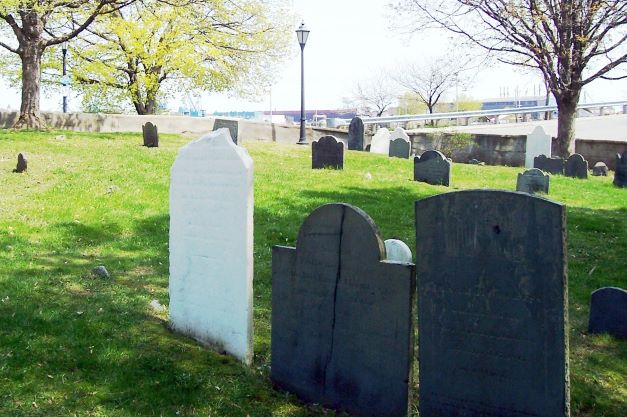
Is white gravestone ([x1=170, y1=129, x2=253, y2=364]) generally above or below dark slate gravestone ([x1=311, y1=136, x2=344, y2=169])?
below

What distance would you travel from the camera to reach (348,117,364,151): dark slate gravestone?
2694 centimetres

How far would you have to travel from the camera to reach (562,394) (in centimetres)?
382

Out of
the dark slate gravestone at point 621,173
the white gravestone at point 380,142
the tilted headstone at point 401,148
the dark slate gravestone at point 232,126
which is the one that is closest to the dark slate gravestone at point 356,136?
the white gravestone at point 380,142

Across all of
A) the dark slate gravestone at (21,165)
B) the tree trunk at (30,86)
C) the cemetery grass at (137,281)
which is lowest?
the cemetery grass at (137,281)

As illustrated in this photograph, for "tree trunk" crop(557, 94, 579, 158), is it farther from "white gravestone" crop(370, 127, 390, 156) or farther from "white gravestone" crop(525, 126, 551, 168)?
"white gravestone" crop(370, 127, 390, 156)

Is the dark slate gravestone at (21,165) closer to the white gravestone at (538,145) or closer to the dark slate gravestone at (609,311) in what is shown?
the dark slate gravestone at (609,311)

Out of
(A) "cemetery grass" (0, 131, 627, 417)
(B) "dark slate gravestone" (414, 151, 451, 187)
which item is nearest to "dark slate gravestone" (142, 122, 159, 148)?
(A) "cemetery grass" (0, 131, 627, 417)

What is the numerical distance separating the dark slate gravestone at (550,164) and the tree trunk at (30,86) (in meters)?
14.4

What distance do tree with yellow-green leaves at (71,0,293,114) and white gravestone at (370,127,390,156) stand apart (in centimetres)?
868

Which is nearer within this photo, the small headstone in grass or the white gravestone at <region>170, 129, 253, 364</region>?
the white gravestone at <region>170, 129, 253, 364</region>

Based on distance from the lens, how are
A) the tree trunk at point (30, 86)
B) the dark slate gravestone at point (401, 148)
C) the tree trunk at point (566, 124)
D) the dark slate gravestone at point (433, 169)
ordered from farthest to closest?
the tree trunk at point (566, 124) < the dark slate gravestone at point (401, 148) < the tree trunk at point (30, 86) < the dark slate gravestone at point (433, 169)

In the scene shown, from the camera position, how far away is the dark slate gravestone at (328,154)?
15.8 meters

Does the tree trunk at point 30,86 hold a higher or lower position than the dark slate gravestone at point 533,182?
higher

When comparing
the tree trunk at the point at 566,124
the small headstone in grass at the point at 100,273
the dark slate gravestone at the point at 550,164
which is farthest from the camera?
the tree trunk at the point at 566,124
